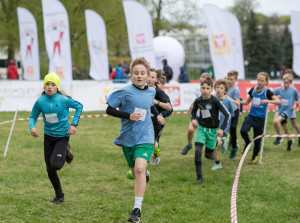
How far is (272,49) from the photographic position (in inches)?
2440

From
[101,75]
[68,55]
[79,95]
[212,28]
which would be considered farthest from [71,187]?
[101,75]

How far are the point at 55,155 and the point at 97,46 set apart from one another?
16.9 m

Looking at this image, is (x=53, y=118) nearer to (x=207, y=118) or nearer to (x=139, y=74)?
(x=139, y=74)

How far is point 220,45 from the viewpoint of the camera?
19.3m

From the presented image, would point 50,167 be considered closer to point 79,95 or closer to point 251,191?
point 251,191

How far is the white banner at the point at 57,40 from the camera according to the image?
1870 centimetres

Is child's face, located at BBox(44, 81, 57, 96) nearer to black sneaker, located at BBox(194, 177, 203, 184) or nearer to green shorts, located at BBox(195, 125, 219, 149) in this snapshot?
green shorts, located at BBox(195, 125, 219, 149)

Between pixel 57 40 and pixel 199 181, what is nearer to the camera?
pixel 199 181

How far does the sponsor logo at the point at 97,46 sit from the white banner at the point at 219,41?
5840 millimetres

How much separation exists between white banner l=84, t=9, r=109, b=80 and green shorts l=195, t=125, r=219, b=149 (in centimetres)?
1486

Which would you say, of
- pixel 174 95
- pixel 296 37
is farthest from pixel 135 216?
pixel 296 37

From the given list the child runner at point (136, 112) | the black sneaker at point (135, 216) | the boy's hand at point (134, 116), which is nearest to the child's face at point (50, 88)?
the child runner at point (136, 112)

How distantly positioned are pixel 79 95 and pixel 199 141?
36.1ft

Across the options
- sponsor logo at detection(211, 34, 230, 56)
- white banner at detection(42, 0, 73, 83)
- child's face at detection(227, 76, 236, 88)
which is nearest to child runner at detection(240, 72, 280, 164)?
child's face at detection(227, 76, 236, 88)
